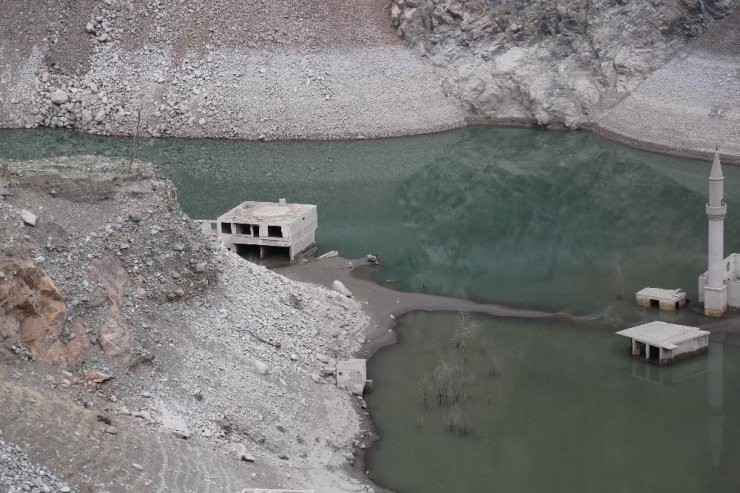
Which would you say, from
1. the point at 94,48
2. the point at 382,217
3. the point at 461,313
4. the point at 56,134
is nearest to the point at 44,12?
the point at 94,48

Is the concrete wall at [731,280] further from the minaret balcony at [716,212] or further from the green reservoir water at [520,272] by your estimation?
the minaret balcony at [716,212]

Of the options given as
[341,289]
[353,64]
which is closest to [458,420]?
[341,289]

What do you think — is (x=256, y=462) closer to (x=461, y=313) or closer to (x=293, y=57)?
(x=461, y=313)

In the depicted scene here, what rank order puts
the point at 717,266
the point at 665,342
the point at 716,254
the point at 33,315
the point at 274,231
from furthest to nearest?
1. the point at 274,231
2. the point at 717,266
3. the point at 716,254
4. the point at 665,342
5. the point at 33,315

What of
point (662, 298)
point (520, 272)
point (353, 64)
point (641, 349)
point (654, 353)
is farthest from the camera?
point (353, 64)

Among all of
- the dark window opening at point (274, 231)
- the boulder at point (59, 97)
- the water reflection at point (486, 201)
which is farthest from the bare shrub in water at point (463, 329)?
the boulder at point (59, 97)

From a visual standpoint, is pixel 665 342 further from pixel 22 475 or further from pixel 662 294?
pixel 22 475
